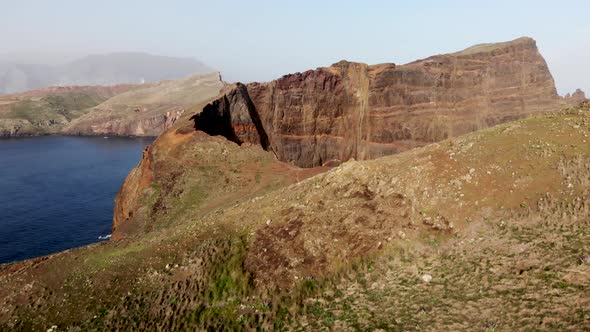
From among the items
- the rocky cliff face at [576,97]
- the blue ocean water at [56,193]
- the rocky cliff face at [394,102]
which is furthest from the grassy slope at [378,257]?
the rocky cliff face at [576,97]

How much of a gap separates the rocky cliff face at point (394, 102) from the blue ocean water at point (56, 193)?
4126 cm

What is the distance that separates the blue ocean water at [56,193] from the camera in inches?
2589

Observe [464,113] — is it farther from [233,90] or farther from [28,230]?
[28,230]

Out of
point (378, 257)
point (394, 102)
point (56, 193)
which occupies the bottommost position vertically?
point (56, 193)

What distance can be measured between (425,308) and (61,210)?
266ft

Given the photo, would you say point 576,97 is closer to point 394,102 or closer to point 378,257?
point 394,102

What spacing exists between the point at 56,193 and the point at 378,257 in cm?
9179

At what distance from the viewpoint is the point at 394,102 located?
310 feet

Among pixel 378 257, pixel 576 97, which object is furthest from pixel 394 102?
pixel 378 257

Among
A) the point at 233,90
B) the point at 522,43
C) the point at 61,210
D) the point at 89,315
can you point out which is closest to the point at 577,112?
the point at 89,315

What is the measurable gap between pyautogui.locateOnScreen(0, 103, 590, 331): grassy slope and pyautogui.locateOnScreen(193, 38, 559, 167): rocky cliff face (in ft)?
200

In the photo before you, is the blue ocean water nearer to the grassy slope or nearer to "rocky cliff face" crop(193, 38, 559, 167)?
the grassy slope

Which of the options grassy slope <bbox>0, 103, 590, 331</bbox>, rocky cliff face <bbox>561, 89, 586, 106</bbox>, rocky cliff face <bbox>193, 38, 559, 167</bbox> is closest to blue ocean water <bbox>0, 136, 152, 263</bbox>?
grassy slope <bbox>0, 103, 590, 331</bbox>

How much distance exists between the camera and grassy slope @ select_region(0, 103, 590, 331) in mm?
19266
